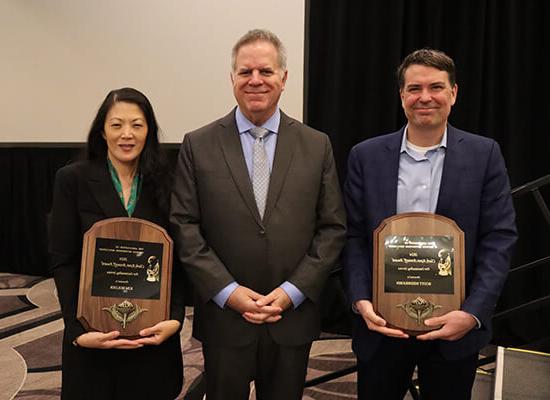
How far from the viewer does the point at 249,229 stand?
168 cm

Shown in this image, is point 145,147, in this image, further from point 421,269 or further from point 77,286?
point 421,269

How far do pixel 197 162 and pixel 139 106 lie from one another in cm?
25

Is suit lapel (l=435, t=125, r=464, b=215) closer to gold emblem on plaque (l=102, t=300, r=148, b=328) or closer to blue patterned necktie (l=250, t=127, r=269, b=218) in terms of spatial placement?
blue patterned necktie (l=250, t=127, r=269, b=218)

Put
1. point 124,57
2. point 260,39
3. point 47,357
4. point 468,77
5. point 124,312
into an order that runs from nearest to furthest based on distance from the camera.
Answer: point 124,312
point 260,39
point 47,357
point 468,77
point 124,57

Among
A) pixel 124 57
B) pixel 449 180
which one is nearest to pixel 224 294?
pixel 449 180

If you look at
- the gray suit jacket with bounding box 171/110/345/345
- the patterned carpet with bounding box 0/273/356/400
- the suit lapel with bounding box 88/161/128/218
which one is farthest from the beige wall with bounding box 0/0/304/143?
the suit lapel with bounding box 88/161/128/218

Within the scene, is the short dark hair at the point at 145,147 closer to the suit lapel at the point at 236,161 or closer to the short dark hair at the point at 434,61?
the suit lapel at the point at 236,161

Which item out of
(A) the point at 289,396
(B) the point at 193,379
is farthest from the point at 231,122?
(B) the point at 193,379

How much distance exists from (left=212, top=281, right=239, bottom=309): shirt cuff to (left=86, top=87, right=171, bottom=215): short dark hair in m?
0.30

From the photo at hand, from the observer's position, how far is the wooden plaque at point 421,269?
1.62m

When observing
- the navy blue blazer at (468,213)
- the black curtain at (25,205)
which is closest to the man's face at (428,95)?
the navy blue blazer at (468,213)

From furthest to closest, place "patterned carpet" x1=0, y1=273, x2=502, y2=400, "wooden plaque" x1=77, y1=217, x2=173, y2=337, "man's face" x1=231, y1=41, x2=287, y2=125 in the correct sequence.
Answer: "patterned carpet" x1=0, y1=273, x2=502, y2=400 → "man's face" x1=231, y1=41, x2=287, y2=125 → "wooden plaque" x1=77, y1=217, x2=173, y2=337

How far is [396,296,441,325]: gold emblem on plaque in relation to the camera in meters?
1.61

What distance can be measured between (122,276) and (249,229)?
0.40 meters
